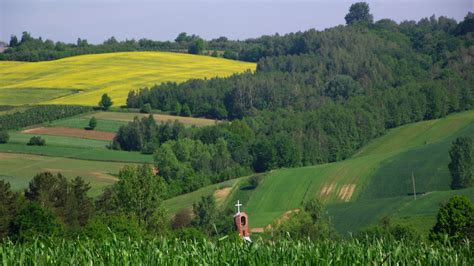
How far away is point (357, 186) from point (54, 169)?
73.1 feet

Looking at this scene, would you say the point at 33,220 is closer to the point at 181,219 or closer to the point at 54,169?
the point at 181,219

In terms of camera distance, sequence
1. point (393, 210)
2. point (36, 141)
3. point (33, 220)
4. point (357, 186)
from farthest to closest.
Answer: point (36, 141) < point (357, 186) < point (393, 210) < point (33, 220)

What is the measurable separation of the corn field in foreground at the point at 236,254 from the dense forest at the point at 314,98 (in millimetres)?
65103

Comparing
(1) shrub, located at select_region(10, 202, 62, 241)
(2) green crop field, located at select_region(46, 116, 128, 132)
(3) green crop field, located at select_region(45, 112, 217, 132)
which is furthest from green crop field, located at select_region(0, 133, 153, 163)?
(1) shrub, located at select_region(10, 202, 62, 241)

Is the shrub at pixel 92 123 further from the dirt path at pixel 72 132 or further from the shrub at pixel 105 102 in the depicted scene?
the shrub at pixel 105 102

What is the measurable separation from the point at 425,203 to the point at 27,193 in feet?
73.8

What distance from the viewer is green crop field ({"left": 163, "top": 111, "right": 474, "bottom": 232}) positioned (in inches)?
2456

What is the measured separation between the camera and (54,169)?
77.1 metres

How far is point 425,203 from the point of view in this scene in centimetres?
6053

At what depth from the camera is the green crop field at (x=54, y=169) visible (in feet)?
241

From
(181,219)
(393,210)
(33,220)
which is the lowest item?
(181,219)

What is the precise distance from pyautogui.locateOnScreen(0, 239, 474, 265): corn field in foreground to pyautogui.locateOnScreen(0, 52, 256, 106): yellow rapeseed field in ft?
314

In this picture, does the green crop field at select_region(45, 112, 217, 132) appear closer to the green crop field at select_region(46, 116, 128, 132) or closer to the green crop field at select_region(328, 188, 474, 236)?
the green crop field at select_region(46, 116, 128, 132)

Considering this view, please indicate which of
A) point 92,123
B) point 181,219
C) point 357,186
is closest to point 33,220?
point 181,219
